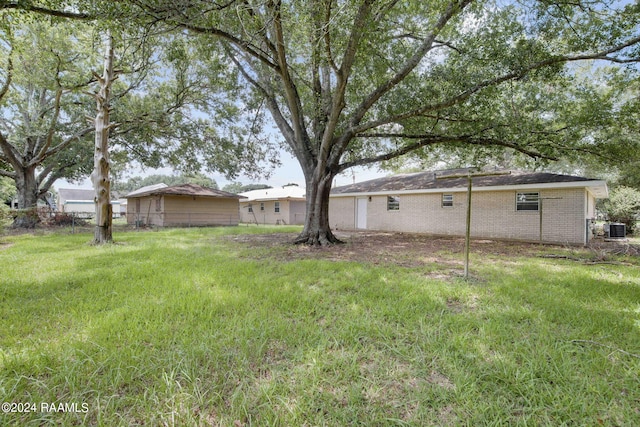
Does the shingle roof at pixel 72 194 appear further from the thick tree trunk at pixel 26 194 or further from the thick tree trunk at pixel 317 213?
the thick tree trunk at pixel 317 213

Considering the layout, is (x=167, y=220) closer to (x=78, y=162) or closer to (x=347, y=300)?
(x=78, y=162)

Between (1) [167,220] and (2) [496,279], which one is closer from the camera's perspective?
(2) [496,279]

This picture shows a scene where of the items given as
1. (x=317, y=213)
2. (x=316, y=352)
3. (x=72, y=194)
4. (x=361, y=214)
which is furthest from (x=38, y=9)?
(x=72, y=194)

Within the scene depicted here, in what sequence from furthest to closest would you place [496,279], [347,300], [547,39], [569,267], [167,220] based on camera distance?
1. [167,220]
2. [547,39]
3. [569,267]
4. [496,279]
5. [347,300]

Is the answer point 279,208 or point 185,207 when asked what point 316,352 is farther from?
point 279,208

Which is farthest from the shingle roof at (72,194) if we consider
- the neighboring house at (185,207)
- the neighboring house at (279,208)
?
the neighboring house at (279,208)

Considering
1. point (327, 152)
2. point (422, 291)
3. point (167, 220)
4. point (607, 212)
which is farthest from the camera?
point (167, 220)

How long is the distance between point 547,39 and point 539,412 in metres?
8.72

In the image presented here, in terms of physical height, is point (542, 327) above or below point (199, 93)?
below

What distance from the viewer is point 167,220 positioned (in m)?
Answer: 19.2

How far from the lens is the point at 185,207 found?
2000 centimetres

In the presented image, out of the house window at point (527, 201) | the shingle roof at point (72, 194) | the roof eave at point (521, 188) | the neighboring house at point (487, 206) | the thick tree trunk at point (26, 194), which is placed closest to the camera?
the roof eave at point (521, 188)

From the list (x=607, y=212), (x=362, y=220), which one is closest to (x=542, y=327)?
(x=362, y=220)

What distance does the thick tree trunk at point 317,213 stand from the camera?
9.35 metres
